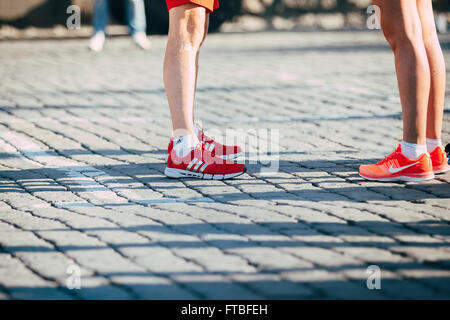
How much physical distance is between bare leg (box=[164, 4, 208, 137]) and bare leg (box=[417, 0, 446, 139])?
119 centimetres

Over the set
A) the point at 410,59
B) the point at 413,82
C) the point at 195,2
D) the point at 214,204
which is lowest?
the point at 214,204

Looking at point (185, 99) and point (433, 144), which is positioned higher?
point (185, 99)

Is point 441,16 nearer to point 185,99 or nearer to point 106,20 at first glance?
point 106,20

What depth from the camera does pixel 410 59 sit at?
359 cm

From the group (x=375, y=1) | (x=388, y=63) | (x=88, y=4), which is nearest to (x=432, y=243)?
(x=375, y=1)

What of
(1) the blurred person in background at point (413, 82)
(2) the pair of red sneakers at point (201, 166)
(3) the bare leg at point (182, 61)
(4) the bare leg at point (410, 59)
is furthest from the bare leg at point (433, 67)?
(3) the bare leg at point (182, 61)

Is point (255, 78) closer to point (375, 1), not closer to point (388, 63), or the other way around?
point (388, 63)

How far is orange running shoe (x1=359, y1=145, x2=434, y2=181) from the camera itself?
3.66 metres

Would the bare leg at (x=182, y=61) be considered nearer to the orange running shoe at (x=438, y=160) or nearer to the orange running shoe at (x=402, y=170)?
the orange running shoe at (x=402, y=170)

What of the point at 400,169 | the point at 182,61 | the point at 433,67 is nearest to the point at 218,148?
the point at 182,61

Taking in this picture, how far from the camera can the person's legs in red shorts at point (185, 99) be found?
3.76 m

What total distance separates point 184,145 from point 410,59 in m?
1.28

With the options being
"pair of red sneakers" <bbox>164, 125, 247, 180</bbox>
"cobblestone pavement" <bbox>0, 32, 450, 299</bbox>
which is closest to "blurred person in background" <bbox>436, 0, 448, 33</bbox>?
"cobblestone pavement" <bbox>0, 32, 450, 299</bbox>

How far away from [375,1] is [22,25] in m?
10.0
